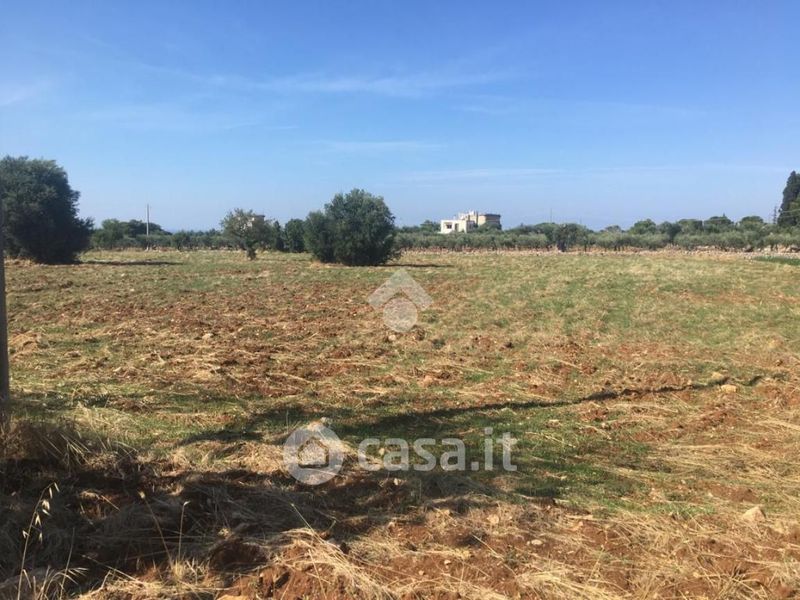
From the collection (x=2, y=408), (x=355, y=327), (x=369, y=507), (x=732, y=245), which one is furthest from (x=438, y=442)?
(x=732, y=245)

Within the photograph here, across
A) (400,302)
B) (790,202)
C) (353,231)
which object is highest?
(790,202)

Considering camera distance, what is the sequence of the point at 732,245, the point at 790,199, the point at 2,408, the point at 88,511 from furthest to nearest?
1. the point at 790,199
2. the point at 732,245
3. the point at 2,408
4. the point at 88,511

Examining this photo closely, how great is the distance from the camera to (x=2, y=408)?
3451mm

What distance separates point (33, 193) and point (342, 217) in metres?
13.1

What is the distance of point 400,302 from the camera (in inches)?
496

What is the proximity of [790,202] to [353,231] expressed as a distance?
202 ft

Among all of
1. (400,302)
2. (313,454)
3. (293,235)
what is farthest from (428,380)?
(293,235)

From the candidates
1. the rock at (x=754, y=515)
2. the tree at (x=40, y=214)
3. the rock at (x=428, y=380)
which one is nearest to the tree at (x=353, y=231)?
the tree at (x=40, y=214)

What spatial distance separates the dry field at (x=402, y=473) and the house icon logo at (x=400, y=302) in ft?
1.92

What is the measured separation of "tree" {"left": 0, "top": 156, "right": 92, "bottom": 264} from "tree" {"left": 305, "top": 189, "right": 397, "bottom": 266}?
10.4 m

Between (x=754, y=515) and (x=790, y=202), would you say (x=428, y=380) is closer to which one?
(x=754, y=515)

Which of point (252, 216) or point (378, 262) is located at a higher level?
point (252, 216)

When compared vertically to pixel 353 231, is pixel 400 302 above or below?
below

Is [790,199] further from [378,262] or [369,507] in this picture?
[369,507]
